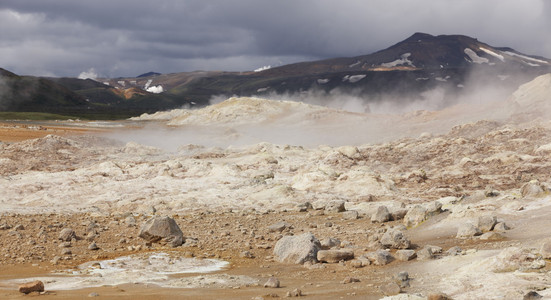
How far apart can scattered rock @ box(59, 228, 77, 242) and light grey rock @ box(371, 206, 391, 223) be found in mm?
8575

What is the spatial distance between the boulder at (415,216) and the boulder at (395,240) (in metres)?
2.62

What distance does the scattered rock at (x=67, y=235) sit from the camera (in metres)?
15.1

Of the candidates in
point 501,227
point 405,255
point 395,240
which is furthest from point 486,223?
point 405,255

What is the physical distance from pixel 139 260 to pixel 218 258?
185 centimetres

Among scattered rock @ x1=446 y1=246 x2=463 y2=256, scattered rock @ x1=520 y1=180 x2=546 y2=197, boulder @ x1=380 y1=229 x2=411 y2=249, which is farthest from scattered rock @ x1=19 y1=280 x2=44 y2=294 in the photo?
scattered rock @ x1=520 y1=180 x2=546 y2=197

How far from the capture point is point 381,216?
17.2m

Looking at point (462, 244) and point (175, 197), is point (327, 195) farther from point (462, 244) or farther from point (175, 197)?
point (462, 244)

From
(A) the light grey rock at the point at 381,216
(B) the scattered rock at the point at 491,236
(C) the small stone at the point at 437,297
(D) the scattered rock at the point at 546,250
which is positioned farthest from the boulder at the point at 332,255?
(A) the light grey rock at the point at 381,216

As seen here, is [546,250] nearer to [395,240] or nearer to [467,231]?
[467,231]

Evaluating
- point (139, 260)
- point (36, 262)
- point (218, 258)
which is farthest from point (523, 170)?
point (36, 262)

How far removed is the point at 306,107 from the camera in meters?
74.7

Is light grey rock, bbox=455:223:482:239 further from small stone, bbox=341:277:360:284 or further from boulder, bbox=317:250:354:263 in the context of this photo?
small stone, bbox=341:277:360:284

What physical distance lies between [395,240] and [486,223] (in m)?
2.16

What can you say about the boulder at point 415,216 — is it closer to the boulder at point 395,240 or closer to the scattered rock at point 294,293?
the boulder at point 395,240
